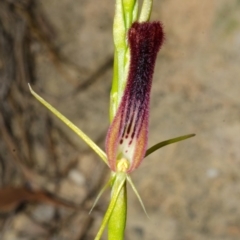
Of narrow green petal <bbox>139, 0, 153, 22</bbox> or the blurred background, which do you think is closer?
narrow green petal <bbox>139, 0, 153, 22</bbox>

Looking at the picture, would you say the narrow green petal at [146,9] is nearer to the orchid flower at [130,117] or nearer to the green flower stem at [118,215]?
the orchid flower at [130,117]

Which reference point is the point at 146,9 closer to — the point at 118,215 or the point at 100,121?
the point at 118,215

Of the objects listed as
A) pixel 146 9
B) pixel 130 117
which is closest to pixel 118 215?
pixel 130 117

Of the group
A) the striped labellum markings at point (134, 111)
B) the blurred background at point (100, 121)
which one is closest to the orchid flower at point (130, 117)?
the striped labellum markings at point (134, 111)

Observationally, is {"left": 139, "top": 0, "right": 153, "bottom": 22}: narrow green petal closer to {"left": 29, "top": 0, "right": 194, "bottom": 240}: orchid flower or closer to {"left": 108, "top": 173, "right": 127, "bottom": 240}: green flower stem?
{"left": 29, "top": 0, "right": 194, "bottom": 240}: orchid flower

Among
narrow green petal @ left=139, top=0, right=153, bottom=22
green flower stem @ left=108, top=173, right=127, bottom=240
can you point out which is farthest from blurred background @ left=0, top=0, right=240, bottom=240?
narrow green petal @ left=139, top=0, right=153, bottom=22

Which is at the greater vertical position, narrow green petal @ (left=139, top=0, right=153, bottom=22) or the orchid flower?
narrow green petal @ (left=139, top=0, right=153, bottom=22)
